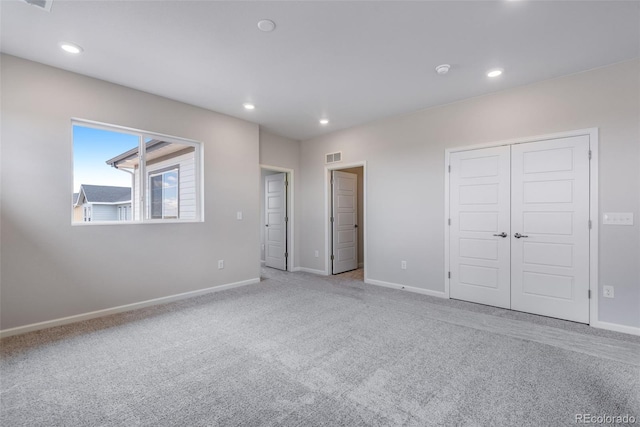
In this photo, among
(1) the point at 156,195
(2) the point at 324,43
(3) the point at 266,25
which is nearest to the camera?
(3) the point at 266,25

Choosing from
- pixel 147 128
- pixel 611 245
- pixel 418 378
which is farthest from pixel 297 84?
pixel 611 245

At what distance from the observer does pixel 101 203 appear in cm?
346

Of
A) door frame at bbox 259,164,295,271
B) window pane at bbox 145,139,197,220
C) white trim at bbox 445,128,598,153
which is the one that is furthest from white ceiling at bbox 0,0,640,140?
door frame at bbox 259,164,295,271

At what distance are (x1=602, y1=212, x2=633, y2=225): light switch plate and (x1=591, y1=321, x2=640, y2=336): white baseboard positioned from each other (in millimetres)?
1063

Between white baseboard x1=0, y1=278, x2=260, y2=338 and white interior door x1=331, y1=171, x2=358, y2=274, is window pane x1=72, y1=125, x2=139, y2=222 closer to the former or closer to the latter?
white baseboard x1=0, y1=278, x2=260, y2=338

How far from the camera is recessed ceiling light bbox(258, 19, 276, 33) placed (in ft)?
7.70

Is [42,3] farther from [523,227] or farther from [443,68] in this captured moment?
[523,227]

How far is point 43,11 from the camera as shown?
2.23 metres

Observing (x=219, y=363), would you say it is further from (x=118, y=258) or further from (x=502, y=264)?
(x=502, y=264)

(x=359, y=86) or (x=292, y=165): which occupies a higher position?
(x=359, y=86)

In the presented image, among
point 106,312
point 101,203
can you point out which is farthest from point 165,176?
point 106,312

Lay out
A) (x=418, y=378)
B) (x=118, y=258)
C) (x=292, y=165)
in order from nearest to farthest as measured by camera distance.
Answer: (x=418, y=378) < (x=118, y=258) < (x=292, y=165)

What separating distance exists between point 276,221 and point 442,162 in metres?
3.68

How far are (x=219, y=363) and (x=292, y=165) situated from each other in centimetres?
432
